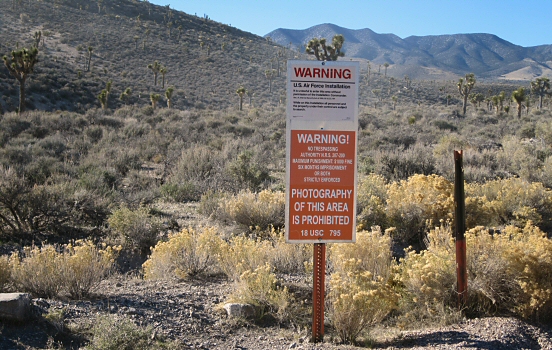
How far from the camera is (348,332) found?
178 inches

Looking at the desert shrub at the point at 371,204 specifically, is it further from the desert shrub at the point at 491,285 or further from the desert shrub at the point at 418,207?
the desert shrub at the point at 491,285

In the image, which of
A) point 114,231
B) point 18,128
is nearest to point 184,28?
point 18,128

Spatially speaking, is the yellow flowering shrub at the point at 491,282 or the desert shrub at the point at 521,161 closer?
the yellow flowering shrub at the point at 491,282

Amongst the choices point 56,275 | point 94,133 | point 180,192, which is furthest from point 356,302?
point 94,133

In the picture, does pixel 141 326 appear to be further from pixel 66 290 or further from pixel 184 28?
pixel 184 28

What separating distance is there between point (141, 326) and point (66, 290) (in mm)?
1284

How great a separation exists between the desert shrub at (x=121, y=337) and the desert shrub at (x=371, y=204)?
4879 millimetres

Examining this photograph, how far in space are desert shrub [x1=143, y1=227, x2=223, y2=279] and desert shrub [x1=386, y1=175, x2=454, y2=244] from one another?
3741 mm

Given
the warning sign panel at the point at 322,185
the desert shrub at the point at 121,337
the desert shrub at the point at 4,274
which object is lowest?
the desert shrub at the point at 121,337

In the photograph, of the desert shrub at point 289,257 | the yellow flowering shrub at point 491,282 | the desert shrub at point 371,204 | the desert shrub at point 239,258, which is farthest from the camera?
the desert shrub at point 371,204

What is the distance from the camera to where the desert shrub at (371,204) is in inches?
346

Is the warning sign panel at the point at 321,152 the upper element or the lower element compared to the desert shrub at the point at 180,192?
upper

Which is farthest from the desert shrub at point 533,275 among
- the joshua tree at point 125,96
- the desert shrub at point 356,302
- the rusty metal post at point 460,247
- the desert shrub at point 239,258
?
the joshua tree at point 125,96

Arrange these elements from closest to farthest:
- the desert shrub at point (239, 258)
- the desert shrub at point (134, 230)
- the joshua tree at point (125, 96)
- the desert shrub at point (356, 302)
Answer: the desert shrub at point (356, 302), the desert shrub at point (239, 258), the desert shrub at point (134, 230), the joshua tree at point (125, 96)
